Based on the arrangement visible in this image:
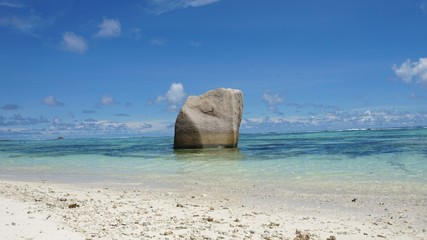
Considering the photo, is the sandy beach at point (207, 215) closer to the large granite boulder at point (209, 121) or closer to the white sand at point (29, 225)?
the white sand at point (29, 225)

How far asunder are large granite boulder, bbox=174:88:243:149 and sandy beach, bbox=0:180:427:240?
1590 cm

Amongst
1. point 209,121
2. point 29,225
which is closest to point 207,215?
point 29,225

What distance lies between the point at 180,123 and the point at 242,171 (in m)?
12.8

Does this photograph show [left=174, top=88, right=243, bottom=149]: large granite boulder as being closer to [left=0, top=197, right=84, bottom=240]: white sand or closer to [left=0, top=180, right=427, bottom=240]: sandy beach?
[left=0, top=180, right=427, bottom=240]: sandy beach

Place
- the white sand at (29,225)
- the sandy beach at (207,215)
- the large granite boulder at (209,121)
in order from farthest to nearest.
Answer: the large granite boulder at (209,121) < the sandy beach at (207,215) < the white sand at (29,225)

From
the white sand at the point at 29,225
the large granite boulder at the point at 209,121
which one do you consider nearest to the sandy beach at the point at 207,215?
the white sand at the point at 29,225

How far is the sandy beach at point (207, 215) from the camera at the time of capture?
19.8ft

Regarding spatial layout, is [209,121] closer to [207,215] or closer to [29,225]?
[207,215]

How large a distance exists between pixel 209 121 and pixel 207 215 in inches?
753

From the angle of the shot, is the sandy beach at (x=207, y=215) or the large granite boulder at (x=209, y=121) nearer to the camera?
the sandy beach at (x=207, y=215)

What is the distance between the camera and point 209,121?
86.4 feet

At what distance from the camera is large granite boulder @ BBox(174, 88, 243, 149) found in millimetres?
26141

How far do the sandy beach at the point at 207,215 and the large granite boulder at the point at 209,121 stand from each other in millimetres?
15897

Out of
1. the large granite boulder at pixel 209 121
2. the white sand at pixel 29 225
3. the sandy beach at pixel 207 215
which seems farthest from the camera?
the large granite boulder at pixel 209 121
